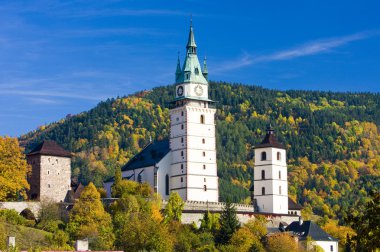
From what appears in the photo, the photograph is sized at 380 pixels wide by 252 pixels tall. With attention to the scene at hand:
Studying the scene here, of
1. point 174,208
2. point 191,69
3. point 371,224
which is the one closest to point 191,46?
point 191,69

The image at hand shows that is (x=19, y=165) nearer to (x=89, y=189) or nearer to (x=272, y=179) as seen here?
(x=89, y=189)

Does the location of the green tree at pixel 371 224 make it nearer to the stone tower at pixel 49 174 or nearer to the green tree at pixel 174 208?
the green tree at pixel 174 208

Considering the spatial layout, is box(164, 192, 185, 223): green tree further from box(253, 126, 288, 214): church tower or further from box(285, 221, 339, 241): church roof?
box(253, 126, 288, 214): church tower

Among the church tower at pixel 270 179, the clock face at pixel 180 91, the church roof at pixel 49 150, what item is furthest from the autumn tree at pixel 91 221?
the church tower at pixel 270 179

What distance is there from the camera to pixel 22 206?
90750 millimetres

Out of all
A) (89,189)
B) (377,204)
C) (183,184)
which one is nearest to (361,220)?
(377,204)

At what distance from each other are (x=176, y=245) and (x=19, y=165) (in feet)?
57.4

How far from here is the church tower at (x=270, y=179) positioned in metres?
109

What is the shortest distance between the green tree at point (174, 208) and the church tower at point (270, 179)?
49.6 feet

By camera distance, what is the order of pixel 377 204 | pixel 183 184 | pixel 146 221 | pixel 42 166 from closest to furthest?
pixel 377 204
pixel 146 221
pixel 42 166
pixel 183 184

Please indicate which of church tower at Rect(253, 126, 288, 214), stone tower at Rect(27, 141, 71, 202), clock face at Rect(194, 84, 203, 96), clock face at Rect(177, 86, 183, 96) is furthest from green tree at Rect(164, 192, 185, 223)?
clock face at Rect(177, 86, 183, 96)

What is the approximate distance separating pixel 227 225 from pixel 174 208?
577 centimetres

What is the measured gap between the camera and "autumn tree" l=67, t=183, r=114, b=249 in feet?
277

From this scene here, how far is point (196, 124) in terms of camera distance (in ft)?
352
